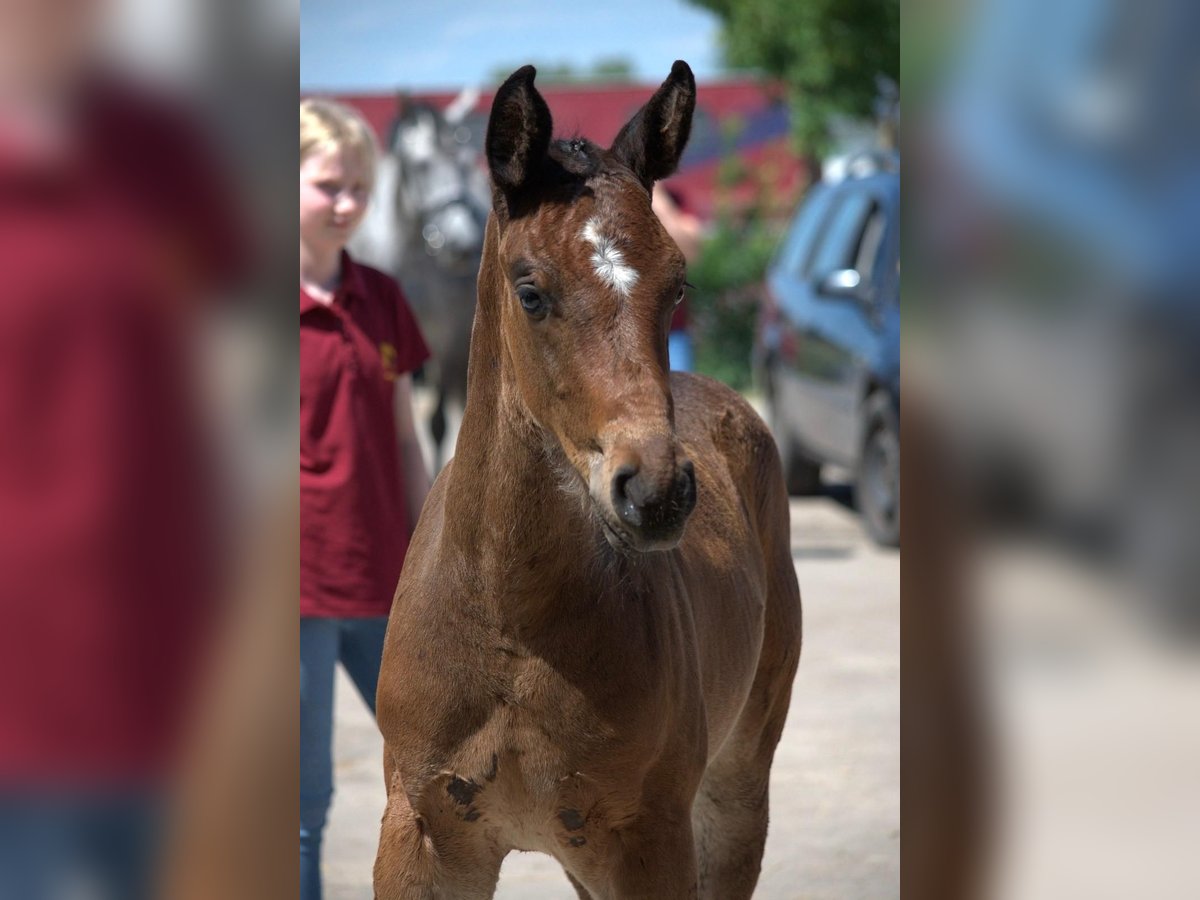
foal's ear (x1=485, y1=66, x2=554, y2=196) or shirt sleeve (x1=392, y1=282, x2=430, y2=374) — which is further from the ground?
foal's ear (x1=485, y1=66, x2=554, y2=196)

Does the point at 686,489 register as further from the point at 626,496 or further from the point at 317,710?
the point at 317,710

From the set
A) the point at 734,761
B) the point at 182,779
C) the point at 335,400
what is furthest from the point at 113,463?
the point at 734,761

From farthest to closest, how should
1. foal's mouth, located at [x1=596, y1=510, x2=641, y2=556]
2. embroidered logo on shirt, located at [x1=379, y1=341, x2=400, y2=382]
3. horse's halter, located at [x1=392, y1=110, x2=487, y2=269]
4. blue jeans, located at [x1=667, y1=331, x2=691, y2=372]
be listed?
horse's halter, located at [x1=392, y1=110, x2=487, y2=269] < blue jeans, located at [x1=667, y1=331, x2=691, y2=372] < embroidered logo on shirt, located at [x1=379, y1=341, x2=400, y2=382] < foal's mouth, located at [x1=596, y1=510, x2=641, y2=556]

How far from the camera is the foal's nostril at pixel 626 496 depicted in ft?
6.58

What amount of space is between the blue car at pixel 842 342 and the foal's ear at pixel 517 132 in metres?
6.40

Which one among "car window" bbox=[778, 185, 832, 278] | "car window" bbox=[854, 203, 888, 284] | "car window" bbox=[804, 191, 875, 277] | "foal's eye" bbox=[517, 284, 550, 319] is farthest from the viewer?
"car window" bbox=[778, 185, 832, 278]

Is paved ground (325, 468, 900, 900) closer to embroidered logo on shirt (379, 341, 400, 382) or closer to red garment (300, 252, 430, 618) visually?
red garment (300, 252, 430, 618)

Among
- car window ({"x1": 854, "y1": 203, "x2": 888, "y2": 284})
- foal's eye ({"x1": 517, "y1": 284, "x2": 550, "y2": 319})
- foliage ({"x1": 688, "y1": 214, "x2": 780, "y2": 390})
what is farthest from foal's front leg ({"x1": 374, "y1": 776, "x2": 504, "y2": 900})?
foliage ({"x1": 688, "y1": 214, "x2": 780, "y2": 390})

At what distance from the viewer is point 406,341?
3742 millimetres

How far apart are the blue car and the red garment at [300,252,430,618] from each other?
17.8ft

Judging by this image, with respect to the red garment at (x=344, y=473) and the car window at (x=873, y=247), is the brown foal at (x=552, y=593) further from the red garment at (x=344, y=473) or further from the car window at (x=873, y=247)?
the car window at (x=873, y=247)

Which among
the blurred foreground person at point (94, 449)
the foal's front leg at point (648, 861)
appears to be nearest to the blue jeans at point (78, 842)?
the blurred foreground person at point (94, 449)

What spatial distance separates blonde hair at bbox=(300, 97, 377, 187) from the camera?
3680 mm

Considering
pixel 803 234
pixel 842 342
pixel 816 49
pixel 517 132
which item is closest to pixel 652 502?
→ pixel 517 132
